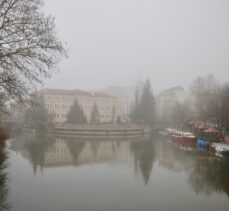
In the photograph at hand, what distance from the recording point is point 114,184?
17.5 m

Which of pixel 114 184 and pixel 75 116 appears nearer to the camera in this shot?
pixel 114 184

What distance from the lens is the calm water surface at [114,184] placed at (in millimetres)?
13398

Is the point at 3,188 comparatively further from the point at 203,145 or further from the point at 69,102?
the point at 69,102

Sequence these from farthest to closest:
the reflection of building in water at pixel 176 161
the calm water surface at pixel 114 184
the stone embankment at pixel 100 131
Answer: the stone embankment at pixel 100 131, the reflection of building in water at pixel 176 161, the calm water surface at pixel 114 184

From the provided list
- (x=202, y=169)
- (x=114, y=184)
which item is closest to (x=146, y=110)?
(x=202, y=169)

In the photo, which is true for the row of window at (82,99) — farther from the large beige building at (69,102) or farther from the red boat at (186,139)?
the red boat at (186,139)

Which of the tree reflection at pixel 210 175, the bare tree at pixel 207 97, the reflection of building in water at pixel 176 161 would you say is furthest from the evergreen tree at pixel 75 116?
the tree reflection at pixel 210 175

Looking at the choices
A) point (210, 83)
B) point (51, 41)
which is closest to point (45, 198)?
point (51, 41)

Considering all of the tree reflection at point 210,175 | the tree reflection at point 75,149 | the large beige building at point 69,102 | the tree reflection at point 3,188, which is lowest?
the tree reflection at point 210,175

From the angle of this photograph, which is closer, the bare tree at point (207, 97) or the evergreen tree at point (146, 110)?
the bare tree at point (207, 97)

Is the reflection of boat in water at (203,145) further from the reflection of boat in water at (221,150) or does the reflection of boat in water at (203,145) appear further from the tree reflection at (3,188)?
the tree reflection at (3,188)

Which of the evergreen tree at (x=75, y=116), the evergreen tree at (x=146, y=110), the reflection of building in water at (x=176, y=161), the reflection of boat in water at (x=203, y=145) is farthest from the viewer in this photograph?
the evergreen tree at (x=146, y=110)

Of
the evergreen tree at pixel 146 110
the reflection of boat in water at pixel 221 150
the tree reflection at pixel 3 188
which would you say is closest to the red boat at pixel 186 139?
the reflection of boat in water at pixel 221 150

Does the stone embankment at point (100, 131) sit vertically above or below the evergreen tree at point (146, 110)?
below
